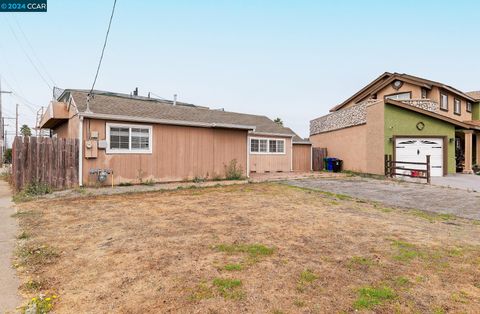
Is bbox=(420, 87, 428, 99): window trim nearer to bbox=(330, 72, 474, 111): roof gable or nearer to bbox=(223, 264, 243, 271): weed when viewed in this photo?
bbox=(330, 72, 474, 111): roof gable

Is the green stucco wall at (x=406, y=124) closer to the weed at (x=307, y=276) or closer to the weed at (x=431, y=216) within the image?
the weed at (x=431, y=216)

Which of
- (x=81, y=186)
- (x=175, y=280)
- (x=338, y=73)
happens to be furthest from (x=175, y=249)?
(x=338, y=73)

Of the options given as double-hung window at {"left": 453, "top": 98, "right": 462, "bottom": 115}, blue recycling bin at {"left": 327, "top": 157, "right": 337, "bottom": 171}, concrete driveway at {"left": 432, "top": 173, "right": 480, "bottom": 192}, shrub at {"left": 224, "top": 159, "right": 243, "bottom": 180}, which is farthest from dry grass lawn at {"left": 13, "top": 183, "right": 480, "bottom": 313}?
double-hung window at {"left": 453, "top": 98, "right": 462, "bottom": 115}

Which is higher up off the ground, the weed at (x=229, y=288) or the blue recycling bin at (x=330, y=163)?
the blue recycling bin at (x=330, y=163)

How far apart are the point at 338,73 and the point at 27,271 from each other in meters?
28.1

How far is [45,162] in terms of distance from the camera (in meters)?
9.75

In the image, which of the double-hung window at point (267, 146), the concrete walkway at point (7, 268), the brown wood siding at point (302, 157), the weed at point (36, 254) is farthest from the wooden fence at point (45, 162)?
the brown wood siding at point (302, 157)

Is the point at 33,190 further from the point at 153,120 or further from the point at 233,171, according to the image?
the point at 233,171

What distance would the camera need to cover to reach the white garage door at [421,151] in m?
16.5

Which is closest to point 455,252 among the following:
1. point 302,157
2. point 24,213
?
point 24,213

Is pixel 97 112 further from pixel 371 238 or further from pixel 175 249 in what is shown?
pixel 371 238

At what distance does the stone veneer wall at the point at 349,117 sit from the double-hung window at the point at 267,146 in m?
5.43

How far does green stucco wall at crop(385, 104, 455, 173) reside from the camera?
16.5m

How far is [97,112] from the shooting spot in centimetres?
1080
